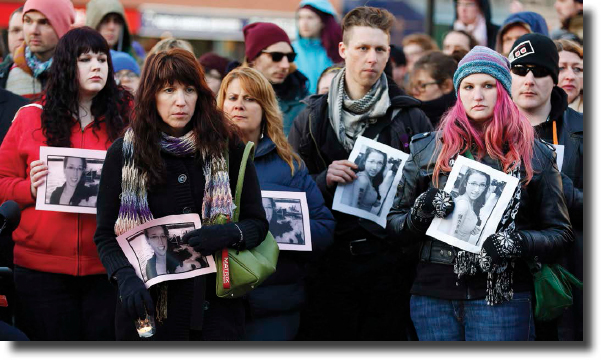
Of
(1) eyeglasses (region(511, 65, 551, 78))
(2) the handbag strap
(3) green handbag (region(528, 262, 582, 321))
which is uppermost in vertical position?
(1) eyeglasses (region(511, 65, 551, 78))

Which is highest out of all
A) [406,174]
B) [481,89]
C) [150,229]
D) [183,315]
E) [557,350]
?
[481,89]

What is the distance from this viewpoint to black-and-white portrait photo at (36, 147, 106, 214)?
4539mm

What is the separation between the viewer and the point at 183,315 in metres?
3.79

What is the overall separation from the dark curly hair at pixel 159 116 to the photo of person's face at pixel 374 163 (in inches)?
55.3

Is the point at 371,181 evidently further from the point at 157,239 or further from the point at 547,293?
the point at 157,239

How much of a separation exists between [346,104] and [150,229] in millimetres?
1969

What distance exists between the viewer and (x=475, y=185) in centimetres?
415

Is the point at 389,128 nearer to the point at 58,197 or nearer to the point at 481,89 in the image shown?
the point at 481,89

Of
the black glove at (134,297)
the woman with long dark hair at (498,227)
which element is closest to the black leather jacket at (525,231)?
the woman with long dark hair at (498,227)

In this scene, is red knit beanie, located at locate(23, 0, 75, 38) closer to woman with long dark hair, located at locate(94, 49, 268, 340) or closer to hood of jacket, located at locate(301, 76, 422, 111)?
hood of jacket, located at locate(301, 76, 422, 111)

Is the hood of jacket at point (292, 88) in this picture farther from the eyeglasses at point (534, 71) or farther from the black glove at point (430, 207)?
the black glove at point (430, 207)

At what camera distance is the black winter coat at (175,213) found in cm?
378

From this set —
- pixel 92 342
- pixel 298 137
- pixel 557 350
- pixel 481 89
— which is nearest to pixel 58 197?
pixel 92 342

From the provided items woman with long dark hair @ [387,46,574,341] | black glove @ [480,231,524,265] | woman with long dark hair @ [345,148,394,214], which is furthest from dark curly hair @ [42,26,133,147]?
Result: black glove @ [480,231,524,265]
